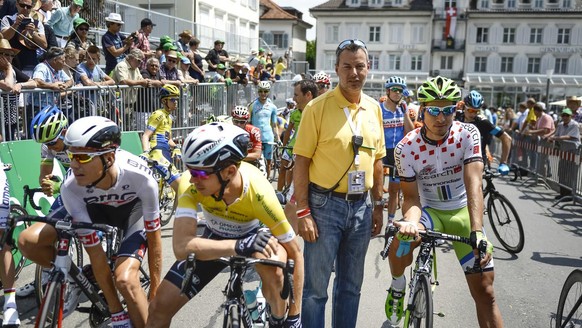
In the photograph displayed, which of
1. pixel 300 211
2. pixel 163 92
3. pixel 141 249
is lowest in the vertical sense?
pixel 141 249

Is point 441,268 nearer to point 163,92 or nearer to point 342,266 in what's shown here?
point 342,266

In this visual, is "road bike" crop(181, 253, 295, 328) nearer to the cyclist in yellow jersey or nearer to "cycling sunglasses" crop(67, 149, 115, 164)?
"cycling sunglasses" crop(67, 149, 115, 164)

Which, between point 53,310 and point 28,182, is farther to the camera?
point 28,182

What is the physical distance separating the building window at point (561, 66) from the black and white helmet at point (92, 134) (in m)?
71.2

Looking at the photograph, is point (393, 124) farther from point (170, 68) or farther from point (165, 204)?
point (170, 68)

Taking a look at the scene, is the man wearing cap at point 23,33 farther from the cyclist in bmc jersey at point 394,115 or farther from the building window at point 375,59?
the building window at point 375,59

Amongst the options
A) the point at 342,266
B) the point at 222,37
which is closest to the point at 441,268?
the point at 342,266

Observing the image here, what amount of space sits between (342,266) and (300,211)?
0.60m

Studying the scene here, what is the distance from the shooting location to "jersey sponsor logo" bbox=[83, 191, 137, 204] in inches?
159

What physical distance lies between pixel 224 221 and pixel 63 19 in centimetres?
893

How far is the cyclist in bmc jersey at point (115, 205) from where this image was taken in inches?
144

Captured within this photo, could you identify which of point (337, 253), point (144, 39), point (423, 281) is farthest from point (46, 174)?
point (144, 39)

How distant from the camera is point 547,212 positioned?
11086 mm

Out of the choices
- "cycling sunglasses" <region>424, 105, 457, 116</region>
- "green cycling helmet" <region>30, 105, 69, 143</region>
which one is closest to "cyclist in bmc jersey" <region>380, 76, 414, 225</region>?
"cycling sunglasses" <region>424, 105, 457, 116</region>
